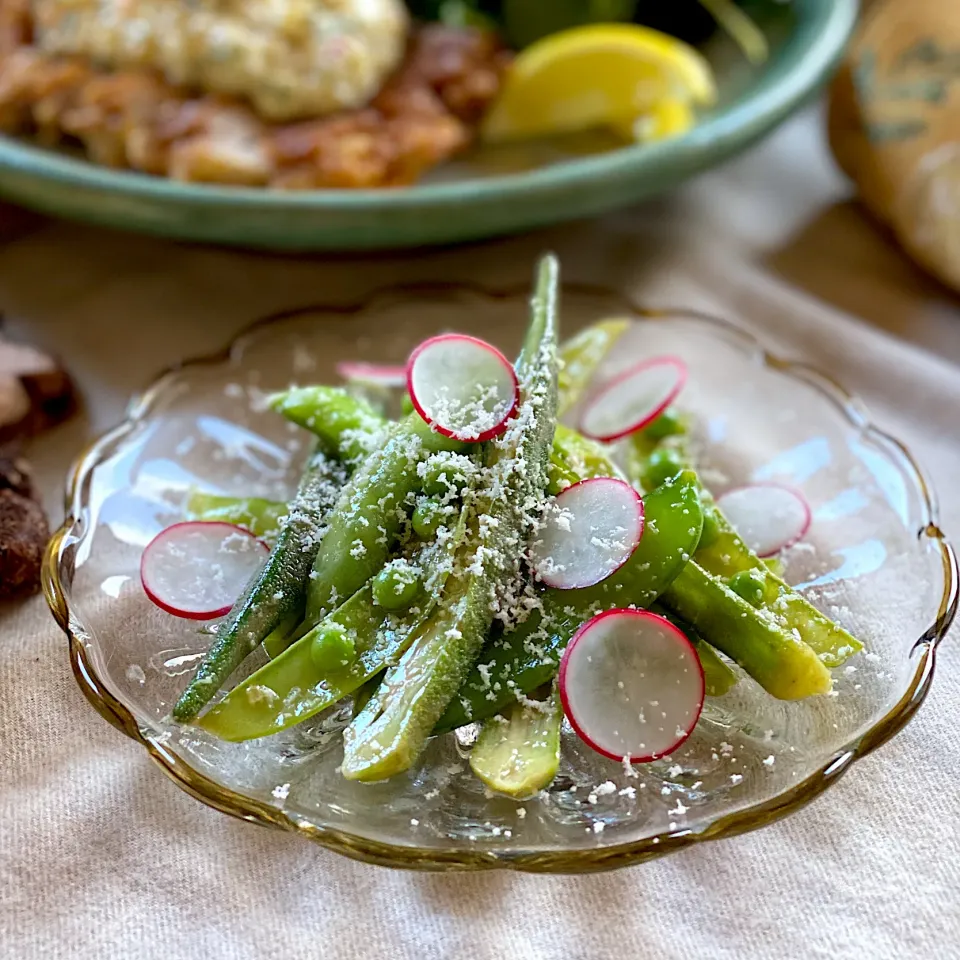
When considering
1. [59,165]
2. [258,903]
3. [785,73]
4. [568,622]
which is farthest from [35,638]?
[785,73]

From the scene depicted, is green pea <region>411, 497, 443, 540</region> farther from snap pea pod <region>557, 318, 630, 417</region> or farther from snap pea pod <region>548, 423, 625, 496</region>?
snap pea pod <region>557, 318, 630, 417</region>

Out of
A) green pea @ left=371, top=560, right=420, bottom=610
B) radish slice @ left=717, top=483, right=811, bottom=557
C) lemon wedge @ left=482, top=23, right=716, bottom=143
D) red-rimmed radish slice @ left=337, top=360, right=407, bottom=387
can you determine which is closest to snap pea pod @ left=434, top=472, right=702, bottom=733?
green pea @ left=371, top=560, right=420, bottom=610

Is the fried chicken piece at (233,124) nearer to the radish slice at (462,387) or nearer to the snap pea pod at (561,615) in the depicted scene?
the radish slice at (462,387)

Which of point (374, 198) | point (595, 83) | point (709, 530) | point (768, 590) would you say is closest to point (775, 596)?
point (768, 590)

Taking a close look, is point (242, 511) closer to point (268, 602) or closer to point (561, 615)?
point (268, 602)

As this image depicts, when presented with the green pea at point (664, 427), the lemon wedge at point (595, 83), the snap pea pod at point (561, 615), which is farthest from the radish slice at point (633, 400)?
the lemon wedge at point (595, 83)

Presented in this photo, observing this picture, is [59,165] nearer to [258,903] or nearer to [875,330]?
[258,903]

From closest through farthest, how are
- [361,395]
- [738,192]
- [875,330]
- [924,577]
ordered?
[924,577]
[361,395]
[875,330]
[738,192]
